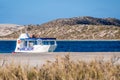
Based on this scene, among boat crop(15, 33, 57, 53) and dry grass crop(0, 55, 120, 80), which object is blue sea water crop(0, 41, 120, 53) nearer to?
boat crop(15, 33, 57, 53)

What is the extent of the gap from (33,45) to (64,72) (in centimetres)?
4339

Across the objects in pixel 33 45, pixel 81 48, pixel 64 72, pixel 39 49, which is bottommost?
pixel 81 48

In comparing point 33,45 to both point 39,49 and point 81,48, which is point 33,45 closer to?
point 39,49

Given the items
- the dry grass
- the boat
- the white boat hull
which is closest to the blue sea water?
the boat

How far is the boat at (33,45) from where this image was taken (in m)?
53.2

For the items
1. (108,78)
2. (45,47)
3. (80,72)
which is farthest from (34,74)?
(45,47)

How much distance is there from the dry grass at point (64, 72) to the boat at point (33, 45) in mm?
40744

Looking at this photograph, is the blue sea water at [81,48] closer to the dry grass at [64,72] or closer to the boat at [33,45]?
the boat at [33,45]

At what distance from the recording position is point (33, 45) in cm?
5428

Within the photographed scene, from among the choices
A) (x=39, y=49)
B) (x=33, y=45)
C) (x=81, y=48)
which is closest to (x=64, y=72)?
(x=39, y=49)

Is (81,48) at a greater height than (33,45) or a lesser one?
lesser

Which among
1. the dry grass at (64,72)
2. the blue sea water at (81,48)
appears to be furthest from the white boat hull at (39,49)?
the dry grass at (64,72)

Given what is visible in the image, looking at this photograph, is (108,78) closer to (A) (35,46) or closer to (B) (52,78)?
(B) (52,78)

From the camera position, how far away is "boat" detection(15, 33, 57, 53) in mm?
53150
